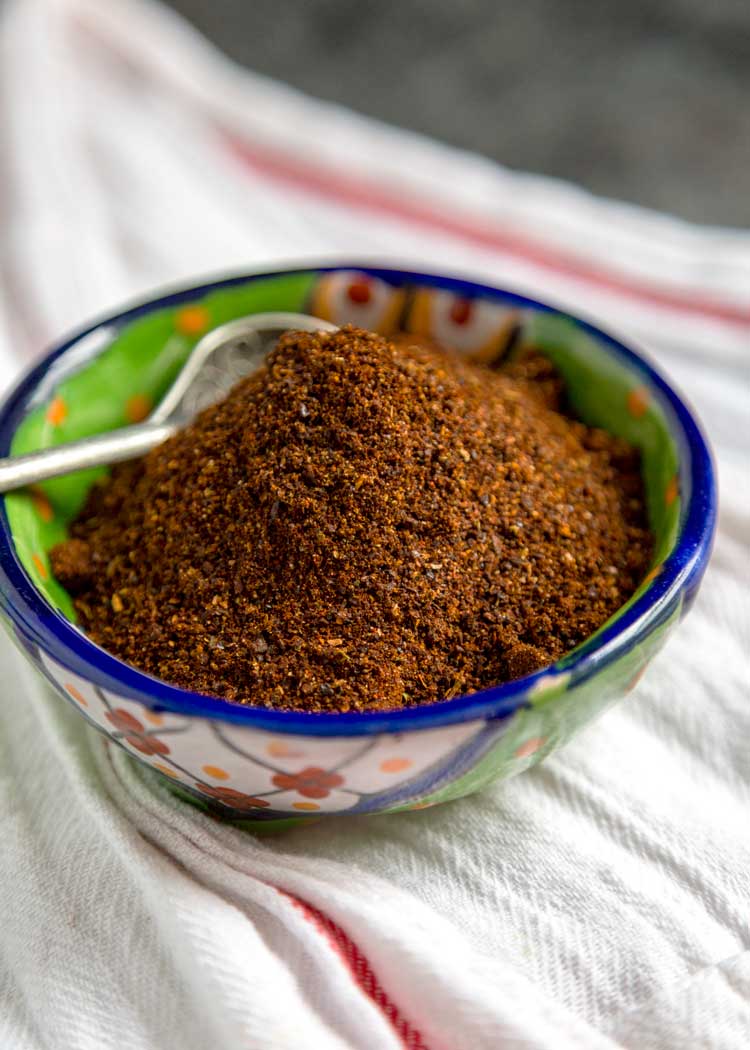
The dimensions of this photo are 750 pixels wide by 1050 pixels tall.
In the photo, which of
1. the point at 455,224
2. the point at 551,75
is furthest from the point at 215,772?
the point at 551,75

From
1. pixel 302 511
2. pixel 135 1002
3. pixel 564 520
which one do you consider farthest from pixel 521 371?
pixel 135 1002

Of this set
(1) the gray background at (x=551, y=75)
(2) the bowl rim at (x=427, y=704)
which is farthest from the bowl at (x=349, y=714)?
(1) the gray background at (x=551, y=75)

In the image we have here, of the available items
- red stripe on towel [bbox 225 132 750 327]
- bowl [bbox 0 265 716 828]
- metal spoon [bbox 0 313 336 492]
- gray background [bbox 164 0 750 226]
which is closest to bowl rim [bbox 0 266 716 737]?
bowl [bbox 0 265 716 828]

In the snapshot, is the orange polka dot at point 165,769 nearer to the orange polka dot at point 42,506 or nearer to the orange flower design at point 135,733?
the orange flower design at point 135,733

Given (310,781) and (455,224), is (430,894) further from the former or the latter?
(455,224)

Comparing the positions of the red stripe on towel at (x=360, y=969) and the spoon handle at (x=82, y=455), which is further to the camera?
the spoon handle at (x=82, y=455)
